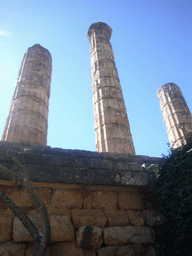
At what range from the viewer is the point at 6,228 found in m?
3.14

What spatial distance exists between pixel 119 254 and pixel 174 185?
147 centimetres

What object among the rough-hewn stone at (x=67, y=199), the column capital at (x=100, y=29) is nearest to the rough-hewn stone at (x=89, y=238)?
the rough-hewn stone at (x=67, y=199)

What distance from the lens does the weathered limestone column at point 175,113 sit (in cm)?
1121

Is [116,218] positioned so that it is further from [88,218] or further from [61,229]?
[61,229]

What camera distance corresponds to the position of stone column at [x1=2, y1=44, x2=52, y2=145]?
8.12 m

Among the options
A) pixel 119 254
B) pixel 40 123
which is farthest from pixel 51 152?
pixel 40 123

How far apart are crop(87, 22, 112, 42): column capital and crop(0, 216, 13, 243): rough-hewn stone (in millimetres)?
13265

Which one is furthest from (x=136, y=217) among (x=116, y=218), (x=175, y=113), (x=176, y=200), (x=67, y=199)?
(x=175, y=113)

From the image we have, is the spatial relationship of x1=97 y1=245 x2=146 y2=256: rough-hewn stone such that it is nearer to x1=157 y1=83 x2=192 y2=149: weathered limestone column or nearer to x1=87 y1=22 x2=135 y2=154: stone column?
x1=87 y1=22 x2=135 y2=154: stone column

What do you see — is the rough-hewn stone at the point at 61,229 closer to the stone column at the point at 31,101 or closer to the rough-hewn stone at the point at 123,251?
the rough-hewn stone at the point at 123,251

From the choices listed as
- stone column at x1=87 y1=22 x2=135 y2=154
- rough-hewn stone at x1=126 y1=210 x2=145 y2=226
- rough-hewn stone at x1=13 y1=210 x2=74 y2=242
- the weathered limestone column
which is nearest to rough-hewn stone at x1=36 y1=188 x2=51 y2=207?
rough-hewn stone at x1=13 y1=210 x2=74 y2=242

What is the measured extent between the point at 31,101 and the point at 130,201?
692 cm

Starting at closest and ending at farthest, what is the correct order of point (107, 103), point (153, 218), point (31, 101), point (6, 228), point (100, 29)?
point (6, 228), point (153, 218), point (31, 101), point (107, 103), point (100, 29)

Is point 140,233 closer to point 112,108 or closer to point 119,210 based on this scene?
point 119,210
